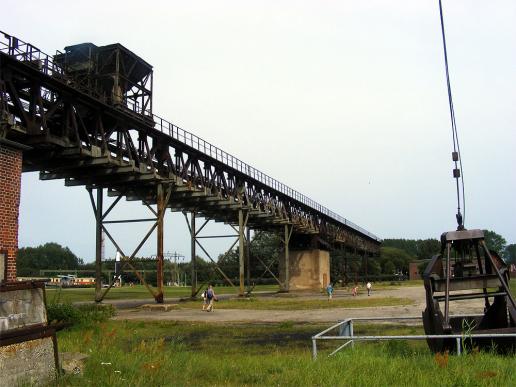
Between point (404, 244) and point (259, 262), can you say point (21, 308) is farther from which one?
point (404, 244)

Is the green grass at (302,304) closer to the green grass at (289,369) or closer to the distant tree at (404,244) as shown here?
the green grass at (289,369)

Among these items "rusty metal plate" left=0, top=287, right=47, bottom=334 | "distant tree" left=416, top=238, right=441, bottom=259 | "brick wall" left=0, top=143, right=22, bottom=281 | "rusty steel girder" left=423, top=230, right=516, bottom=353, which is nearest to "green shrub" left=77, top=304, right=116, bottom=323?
"brick wall" left=0, top=143, right=22, bottom=281

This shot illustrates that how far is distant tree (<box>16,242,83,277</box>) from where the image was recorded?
15125cm

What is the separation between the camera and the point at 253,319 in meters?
20.6

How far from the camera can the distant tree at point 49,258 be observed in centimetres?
15125

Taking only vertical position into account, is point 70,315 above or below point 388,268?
above

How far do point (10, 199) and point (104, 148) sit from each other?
917cm

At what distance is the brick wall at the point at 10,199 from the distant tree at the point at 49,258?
5571 inches

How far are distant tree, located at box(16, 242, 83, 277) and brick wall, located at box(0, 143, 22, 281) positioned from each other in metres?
142

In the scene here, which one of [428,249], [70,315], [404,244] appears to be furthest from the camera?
[404,244]

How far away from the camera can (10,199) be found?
15.3 m

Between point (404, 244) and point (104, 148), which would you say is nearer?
point (104, 148)

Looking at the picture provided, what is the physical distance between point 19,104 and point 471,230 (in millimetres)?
16005

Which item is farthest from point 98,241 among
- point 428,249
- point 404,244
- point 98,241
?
point 404,244
